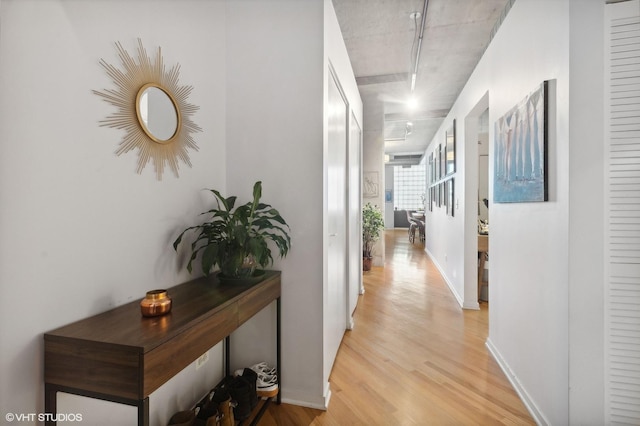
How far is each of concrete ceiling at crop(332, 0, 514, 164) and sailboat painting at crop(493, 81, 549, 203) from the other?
4.07 ft

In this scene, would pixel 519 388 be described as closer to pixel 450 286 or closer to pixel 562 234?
pixel 562 234

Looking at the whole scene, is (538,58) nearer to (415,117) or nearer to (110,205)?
(110,205)

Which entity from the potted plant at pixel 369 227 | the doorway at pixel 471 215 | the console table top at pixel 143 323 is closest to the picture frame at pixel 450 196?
the doorway at pixel 471 215

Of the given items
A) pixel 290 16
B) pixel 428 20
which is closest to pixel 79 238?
pixel 290 16

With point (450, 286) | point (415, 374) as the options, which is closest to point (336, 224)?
point (415, 374)

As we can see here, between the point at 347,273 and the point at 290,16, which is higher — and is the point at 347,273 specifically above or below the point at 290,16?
below

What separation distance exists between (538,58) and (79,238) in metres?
2.61

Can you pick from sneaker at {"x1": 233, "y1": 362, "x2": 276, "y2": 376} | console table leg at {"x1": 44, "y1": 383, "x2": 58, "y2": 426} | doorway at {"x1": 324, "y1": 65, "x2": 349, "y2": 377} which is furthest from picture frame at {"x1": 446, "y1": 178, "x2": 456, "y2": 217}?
console table leg at {"x1": 44, "y1": 383, "x2": 58, "y2": 426}

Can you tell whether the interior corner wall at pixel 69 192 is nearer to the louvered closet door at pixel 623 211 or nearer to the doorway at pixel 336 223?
the doorway at pixel 336 223

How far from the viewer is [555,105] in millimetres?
1572

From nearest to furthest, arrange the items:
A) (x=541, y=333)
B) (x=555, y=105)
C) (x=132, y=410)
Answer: (x=132, y=410), (x=555, y=105), (x=541, y=333)

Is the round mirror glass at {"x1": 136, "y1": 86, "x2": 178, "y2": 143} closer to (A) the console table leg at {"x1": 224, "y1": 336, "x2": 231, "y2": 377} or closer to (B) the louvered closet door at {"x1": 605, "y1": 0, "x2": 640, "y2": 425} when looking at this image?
(A) the console table leg at {"x1": 224, "y1": 336, "x2": 231, "y2": 377}

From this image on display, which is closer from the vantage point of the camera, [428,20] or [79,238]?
[79,238]

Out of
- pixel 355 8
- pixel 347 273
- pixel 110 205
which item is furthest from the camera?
pixel 347 273
